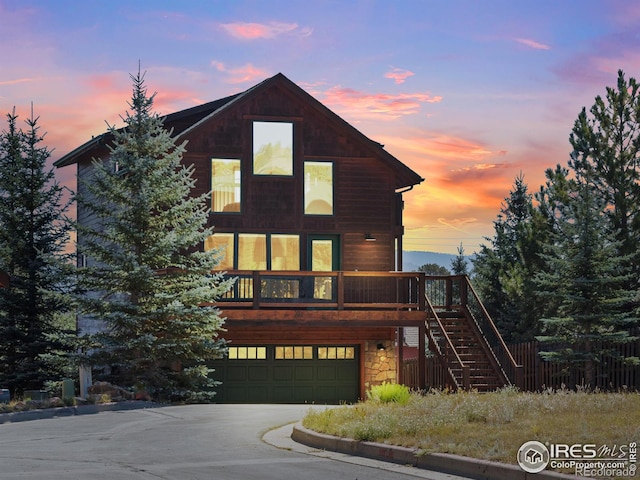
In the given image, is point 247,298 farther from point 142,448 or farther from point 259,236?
point 142,448

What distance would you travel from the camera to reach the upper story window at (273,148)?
3419cm

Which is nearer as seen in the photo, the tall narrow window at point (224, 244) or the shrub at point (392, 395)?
the shrub at point (392, 395)

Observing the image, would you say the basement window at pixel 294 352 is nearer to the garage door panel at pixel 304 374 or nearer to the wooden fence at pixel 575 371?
the garage door panel at pixel 304 374

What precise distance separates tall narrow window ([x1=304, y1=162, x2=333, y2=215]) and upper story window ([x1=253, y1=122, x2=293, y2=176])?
2.36ft

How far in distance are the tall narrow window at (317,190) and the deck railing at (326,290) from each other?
262 centimetres

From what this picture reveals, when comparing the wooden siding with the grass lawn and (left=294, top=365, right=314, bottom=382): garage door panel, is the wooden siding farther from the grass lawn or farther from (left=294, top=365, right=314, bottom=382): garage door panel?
the grass lawn

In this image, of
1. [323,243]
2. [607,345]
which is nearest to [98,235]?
[323,243]

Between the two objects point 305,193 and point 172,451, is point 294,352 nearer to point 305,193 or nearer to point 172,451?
point 305,193

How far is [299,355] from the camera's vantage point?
113 ft

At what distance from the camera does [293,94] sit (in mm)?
34469

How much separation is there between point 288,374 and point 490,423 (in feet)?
64.5

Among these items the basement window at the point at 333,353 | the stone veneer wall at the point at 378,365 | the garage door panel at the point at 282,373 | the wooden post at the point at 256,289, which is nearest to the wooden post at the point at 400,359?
the stone veneer wall at the point at 378,365

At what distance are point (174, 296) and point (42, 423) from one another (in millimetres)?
7852

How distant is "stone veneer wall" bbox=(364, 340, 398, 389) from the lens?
34.4 meters
